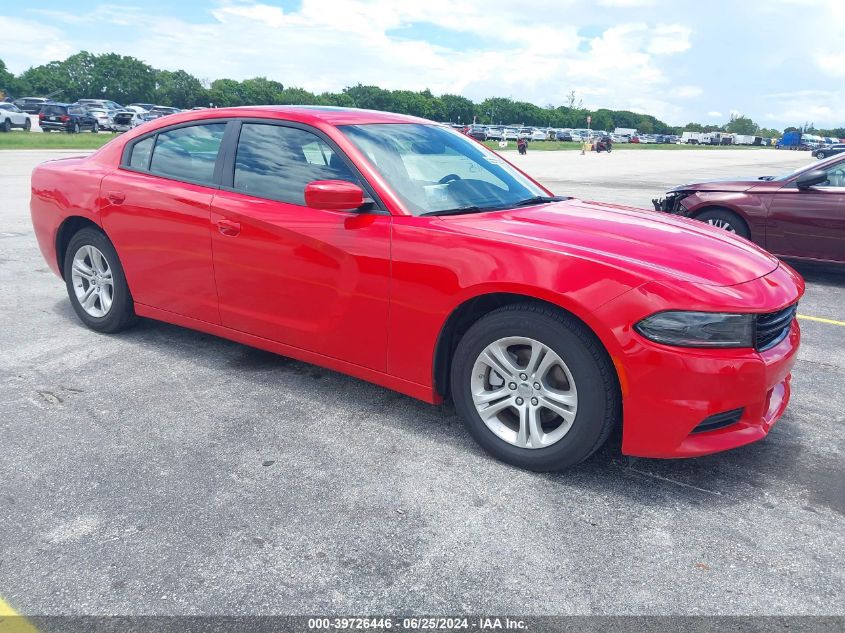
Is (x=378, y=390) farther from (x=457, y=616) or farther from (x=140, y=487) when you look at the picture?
(x=457, y=616)

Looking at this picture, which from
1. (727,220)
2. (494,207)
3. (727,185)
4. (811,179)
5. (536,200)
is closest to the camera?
(494,207)

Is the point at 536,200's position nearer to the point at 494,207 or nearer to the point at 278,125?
the point at 494,207

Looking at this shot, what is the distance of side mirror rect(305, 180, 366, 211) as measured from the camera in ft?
11.0

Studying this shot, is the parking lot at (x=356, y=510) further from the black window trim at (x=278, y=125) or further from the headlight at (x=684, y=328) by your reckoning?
the black window trim at (x=278, y=125)

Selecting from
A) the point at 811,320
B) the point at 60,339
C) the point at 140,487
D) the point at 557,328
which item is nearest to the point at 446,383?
the point at 557,328

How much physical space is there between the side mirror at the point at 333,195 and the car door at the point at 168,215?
37.2 inches

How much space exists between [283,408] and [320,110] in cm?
175

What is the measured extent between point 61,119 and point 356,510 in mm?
40279

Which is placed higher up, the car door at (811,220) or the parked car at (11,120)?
the car door at (811,220)

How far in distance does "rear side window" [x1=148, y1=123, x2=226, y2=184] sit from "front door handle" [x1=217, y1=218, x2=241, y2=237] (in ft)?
1.08

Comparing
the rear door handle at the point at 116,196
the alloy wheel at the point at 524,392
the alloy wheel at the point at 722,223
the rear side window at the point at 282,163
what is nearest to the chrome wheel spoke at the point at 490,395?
the alloy wheel at the point at 524,392

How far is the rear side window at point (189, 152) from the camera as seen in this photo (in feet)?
13.8

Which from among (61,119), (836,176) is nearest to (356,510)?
(836,176)

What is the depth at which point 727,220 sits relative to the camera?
26.0 ft
